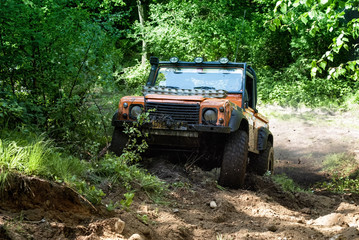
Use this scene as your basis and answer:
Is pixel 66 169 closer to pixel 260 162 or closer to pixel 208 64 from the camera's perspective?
pixel 208 64

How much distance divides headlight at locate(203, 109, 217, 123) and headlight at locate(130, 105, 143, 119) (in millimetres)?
971

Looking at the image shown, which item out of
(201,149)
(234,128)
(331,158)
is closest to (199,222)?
(234,128)

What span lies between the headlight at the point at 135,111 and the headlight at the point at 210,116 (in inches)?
Answer: 38.2

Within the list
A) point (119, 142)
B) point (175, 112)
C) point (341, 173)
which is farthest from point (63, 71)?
point (341, 173)

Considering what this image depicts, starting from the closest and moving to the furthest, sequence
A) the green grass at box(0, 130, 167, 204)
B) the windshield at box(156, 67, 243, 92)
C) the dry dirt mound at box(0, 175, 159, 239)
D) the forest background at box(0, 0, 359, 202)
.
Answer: the dry dirt mound at box(0, 175, 159, 239)
the green grass at box(0, 130, 167, 204)
the forest background at box(0, 0, 359, 202)
the windshield at box(156, 67, 243, 92)

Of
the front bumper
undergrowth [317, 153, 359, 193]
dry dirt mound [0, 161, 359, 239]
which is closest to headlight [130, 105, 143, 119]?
the front bumper

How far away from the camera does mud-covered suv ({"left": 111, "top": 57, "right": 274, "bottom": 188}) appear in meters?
6.29

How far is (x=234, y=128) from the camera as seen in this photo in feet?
20.3

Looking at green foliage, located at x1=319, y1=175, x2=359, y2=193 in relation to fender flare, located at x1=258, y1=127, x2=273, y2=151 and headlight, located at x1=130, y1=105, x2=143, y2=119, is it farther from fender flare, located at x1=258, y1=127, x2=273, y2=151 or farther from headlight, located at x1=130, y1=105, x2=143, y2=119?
headlight, located at x1=130, y1=105, x2=143, y2=119

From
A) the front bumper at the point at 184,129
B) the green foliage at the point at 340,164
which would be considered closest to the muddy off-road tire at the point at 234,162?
the front bumper at the point at 184,129

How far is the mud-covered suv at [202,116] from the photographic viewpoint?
629cm

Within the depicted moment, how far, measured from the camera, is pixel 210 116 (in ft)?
20.6

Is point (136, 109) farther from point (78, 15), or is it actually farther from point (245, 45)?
point (245, 45)

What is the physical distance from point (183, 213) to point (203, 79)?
3167mm
